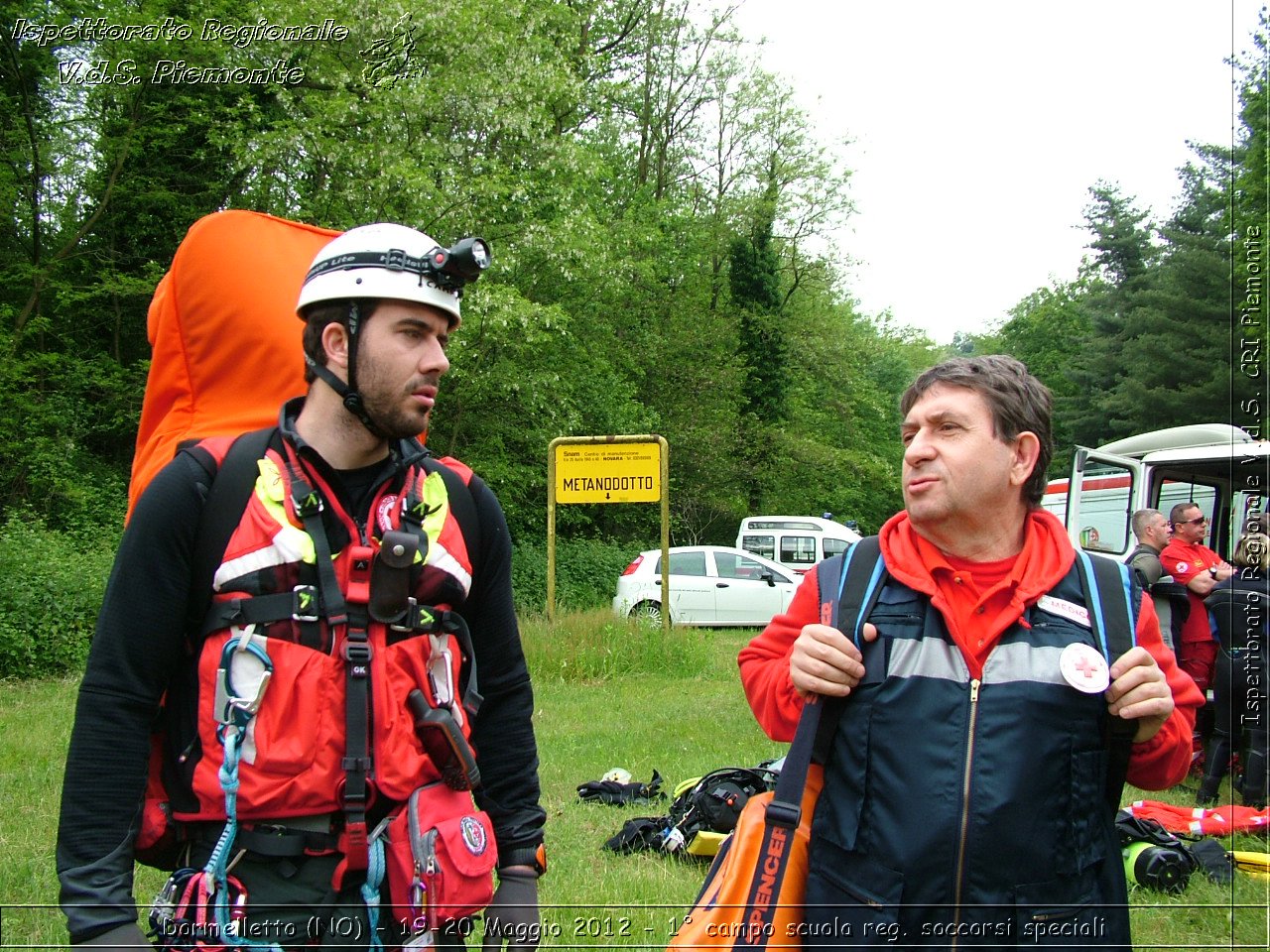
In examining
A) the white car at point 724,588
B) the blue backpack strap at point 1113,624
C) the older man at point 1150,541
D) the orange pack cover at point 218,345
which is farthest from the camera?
the white car at point 724,588

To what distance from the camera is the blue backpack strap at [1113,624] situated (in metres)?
2.14

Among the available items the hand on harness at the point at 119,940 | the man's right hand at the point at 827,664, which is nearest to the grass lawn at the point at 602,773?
the man's right hand at the point at 827,664

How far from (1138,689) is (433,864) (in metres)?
1.46

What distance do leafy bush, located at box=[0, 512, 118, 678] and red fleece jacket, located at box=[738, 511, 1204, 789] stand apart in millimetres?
11660

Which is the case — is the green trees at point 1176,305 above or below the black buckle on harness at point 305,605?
above

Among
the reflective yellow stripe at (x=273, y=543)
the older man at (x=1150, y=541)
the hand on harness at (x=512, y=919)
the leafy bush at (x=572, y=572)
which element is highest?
the reflective yellow stripe at (x=273, y=543)

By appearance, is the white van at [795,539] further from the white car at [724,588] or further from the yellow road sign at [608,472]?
the yellow road sign at [608,472]

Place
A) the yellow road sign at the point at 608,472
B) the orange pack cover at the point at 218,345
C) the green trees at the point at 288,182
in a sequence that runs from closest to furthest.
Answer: the orange pack cover at the point at 218,345 < the yellow road sign at the point at 608,472 < the green trees at the point at 288,182

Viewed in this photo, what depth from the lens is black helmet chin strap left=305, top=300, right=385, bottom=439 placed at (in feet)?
6.87

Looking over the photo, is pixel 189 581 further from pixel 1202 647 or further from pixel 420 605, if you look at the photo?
pixel 1202 647

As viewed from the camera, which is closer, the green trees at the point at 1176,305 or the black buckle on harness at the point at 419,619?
the black buckle on harness at the point at 419,619

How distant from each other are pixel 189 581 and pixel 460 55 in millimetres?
18185

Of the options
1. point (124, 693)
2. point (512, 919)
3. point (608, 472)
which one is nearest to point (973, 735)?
point (512, 919)

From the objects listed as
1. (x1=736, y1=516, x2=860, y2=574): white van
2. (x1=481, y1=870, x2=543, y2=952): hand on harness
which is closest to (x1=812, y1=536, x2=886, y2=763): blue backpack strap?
(x1=481, y1=870, x2=543, y2=952): hand on harness
